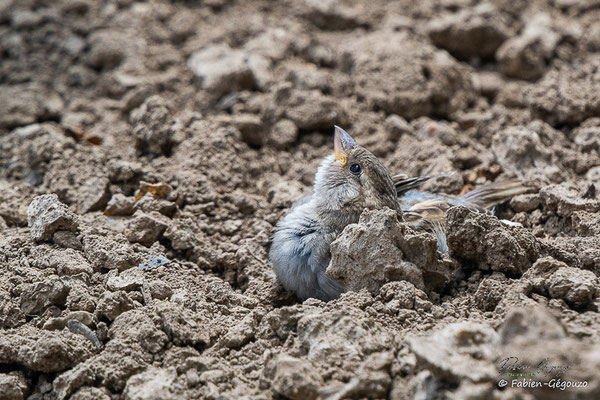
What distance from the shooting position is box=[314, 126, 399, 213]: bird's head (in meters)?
4.68

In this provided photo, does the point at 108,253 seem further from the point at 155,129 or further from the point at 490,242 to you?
the point at 490,242

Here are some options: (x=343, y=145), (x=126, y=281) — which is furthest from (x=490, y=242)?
(x=126, y=281)

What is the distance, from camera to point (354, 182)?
4797mm

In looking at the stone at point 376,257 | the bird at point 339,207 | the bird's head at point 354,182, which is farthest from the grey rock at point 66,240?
the stone at point 376,257

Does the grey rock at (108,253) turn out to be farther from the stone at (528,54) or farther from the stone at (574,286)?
the stone at (528,54)

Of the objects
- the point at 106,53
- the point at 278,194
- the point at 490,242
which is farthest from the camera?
the point at 106,53

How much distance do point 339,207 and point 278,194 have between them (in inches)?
37.9

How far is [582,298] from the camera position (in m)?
3.52

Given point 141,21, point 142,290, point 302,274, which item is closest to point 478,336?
point 302,274

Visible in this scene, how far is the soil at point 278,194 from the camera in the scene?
11.1ft

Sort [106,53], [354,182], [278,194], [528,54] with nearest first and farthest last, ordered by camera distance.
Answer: [354,182]
[278,194]
[528,54]
[106,53]

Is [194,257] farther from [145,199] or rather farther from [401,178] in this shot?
[401,178]

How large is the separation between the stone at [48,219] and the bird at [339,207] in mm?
1268

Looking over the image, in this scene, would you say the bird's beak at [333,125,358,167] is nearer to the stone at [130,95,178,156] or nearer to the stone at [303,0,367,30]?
the stone at [130,95,178,156]
